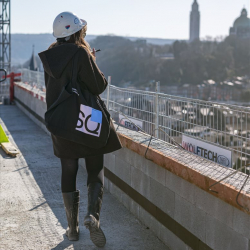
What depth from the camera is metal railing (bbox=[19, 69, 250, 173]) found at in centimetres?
327

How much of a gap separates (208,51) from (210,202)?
168 metres

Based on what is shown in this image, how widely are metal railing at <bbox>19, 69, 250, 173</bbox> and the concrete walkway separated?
2.88 ft

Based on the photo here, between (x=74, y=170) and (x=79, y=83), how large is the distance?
25.7 inches

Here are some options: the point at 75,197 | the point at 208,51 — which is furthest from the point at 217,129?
the point at 208,51

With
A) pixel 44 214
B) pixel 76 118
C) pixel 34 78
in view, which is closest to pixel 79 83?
pixel 76 118

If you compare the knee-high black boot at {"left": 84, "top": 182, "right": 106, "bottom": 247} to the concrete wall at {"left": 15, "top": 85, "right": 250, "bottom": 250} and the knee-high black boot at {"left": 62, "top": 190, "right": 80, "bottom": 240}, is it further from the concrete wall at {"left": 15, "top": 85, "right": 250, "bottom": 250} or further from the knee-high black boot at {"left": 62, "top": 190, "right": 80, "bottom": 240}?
the concrete wall at {"left": 15, "top": 85, "right": 250, "bottom": 250}

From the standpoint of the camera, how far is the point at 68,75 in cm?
331

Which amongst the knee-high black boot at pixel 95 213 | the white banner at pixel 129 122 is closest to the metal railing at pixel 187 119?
the white banner at pixel 129 122

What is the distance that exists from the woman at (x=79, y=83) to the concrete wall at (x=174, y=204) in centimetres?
57

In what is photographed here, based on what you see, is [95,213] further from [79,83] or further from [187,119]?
[187,119]

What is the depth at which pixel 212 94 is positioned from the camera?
14238cm

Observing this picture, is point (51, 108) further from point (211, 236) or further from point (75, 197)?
point (211, 236)

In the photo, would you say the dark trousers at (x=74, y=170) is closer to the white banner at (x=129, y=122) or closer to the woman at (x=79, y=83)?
the woman at (x=79, y=83)

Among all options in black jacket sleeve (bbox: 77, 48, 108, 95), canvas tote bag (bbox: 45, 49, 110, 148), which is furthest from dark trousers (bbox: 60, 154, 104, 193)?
black jacket sleeve (bbox: 77, 48, 108, 95)
